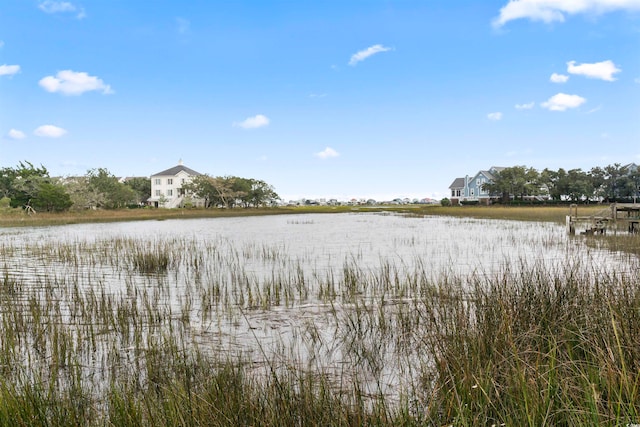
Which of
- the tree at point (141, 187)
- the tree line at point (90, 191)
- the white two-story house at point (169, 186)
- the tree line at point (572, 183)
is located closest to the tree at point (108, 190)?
the tree line at point (90, 191)

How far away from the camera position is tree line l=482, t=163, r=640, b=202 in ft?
265

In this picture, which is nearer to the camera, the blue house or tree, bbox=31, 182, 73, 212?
tree, bbox=31, 182, 73, 212

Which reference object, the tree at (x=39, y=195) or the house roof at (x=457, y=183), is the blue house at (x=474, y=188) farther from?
the tree at (x=39, y=195)

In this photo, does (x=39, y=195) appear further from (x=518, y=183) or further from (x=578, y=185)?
(x=578, y=185)

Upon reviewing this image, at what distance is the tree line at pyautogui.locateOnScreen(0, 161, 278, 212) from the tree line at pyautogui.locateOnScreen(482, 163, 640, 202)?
165 ft

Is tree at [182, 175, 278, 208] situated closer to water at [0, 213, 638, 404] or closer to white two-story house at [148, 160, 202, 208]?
white two-story house at [148, 160, 202, 208]

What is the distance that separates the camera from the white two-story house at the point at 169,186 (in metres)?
89.1

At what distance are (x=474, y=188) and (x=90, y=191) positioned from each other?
83073mm

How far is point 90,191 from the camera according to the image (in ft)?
234

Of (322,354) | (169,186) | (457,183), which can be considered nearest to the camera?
(322,354)

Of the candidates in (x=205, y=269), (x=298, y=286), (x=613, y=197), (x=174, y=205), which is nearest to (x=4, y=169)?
(x=174, y=205)

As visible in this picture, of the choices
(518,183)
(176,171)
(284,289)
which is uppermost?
(176,171)

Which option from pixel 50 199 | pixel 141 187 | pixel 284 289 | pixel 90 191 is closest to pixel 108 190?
pixel 90 191

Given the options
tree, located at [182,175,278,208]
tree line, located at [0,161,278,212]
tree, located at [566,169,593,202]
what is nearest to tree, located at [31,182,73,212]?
tree line, located at [0,161,278,212]
